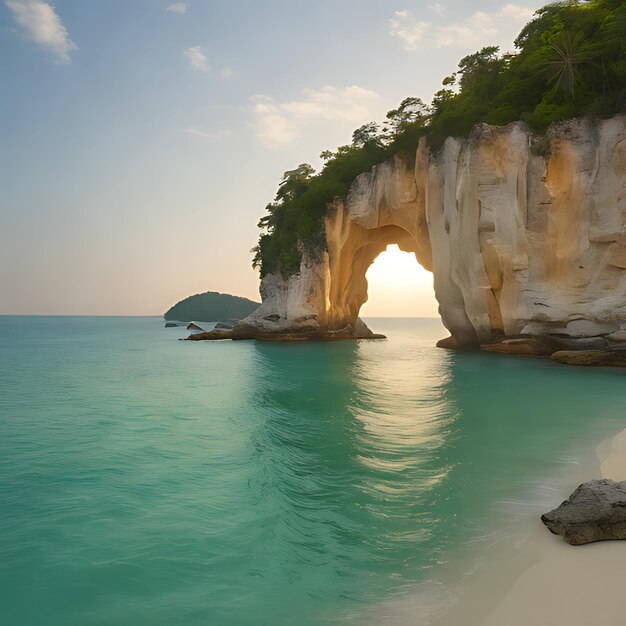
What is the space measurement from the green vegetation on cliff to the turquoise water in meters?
11.7

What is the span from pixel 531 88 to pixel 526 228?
596 centimetres

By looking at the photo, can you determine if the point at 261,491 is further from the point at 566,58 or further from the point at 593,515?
the point at 566,58

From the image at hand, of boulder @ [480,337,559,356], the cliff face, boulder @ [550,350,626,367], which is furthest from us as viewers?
boulder @ [480,337,559,356]

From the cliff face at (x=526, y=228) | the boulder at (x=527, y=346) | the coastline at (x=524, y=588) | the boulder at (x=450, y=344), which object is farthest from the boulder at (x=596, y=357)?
the coastline at (x=524, y=588)

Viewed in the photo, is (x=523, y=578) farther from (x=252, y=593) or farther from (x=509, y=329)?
(x=509, y=329)

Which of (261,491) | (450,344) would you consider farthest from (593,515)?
(450,344)

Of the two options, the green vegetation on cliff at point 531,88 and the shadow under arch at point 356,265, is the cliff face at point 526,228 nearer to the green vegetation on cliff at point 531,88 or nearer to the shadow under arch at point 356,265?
the green vegetation on cliff at point 531,88

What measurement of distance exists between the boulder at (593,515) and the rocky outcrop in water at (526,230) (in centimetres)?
1352

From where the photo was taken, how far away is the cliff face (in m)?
14.8

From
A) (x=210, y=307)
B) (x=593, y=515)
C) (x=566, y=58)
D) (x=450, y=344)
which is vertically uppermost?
(x=566, y=58)

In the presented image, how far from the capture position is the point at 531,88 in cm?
1723

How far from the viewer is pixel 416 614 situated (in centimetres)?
244

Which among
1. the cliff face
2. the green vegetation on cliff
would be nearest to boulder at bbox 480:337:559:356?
the cliff face

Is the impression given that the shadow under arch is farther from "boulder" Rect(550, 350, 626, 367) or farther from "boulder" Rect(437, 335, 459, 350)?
"boulder" Rect(550, 350, 626, 367)
